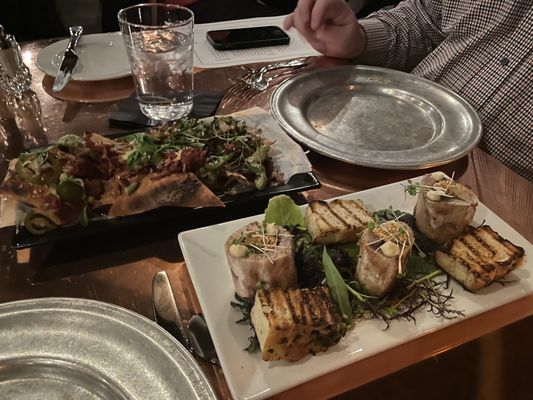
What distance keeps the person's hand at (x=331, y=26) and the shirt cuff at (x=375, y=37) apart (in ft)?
0.07

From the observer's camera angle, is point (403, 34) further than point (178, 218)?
Yes

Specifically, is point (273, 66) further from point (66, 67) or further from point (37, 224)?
point (37, 224)

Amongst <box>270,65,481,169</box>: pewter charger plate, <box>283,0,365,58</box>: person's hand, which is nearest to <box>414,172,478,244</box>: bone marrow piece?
<box>270,65,481,169</box>: pewter charger plate

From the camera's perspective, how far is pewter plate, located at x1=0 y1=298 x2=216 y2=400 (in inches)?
26.2

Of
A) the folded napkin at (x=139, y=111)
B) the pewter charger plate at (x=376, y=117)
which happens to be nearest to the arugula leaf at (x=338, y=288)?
the pewter charger plate at (x=376, y=117)

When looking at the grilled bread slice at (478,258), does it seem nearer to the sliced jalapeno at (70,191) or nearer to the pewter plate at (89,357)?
the pewter plate at (89,357)

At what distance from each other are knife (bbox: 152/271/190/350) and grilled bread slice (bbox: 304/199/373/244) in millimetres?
278

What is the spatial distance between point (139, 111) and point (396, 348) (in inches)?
34.7

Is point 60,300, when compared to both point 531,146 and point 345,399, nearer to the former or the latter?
point 345,399

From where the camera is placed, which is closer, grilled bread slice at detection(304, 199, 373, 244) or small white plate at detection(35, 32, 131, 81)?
grilled bread slice at detection(304, 199, 373, 244)

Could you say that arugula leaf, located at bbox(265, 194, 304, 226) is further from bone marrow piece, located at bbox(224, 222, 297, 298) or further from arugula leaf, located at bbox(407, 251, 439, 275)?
arugula leaf, located at bbox(407, 251, 439, 275)

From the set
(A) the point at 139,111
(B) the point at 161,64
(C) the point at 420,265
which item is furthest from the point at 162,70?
(C) the point at 420,265

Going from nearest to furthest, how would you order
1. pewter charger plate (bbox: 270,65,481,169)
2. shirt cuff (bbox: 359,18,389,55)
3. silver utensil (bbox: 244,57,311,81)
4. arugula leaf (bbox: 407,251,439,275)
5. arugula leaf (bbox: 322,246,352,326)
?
arugula leaf (bbox: 322,246,352,326) < arugula leaf (bbox: 407,251,439,275) < pewter charger plate (bbox: 270,65,481,169) < silver utensil (bbox: 244,57,311,81) < shirt cuff (bbox: 359,18,389,55)

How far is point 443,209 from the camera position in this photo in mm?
898
